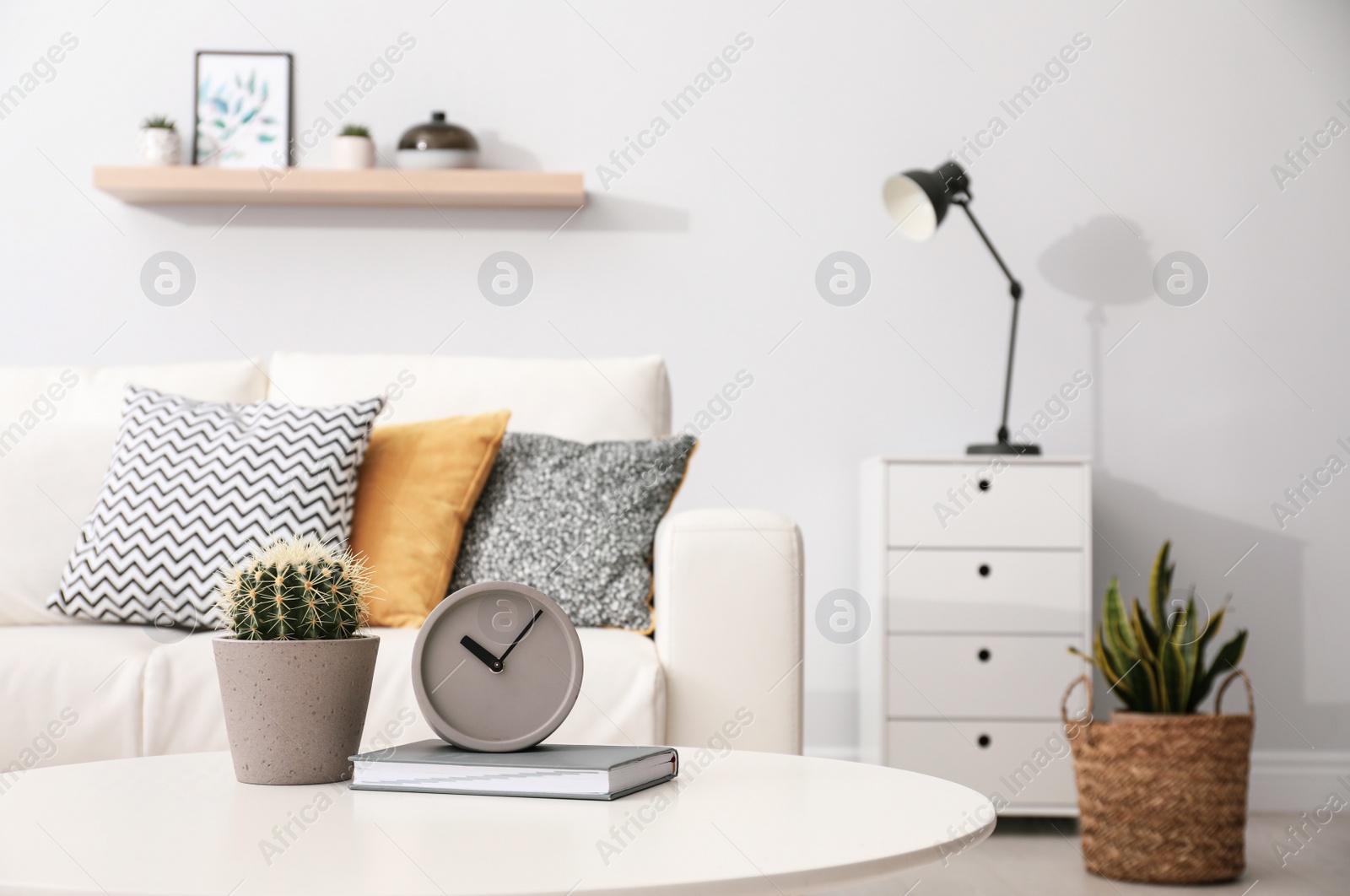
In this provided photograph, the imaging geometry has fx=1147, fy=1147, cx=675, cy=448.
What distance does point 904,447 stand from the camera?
2.85 metres

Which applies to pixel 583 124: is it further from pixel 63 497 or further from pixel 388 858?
pixel 388 858

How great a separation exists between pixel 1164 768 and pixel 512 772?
1.57 metres

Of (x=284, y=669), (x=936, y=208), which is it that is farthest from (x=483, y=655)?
(x=936, y=208)

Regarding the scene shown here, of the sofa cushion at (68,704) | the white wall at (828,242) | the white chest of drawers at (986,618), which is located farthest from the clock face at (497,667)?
the white wall at (828,242)

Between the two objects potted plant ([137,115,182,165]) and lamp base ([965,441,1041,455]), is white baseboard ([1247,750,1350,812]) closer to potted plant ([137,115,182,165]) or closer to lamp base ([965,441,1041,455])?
lamp base ([965,441,1041,455])

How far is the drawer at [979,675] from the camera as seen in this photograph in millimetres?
2441

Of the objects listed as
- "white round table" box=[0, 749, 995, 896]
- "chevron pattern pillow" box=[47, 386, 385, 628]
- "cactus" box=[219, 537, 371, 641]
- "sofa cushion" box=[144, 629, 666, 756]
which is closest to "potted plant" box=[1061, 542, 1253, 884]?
"sofa cushion" box=[144, 629, 666, 756]

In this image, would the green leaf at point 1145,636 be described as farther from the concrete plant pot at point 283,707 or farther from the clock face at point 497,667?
the concrete plant pot at point 283,707

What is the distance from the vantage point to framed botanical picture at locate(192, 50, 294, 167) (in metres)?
2.81

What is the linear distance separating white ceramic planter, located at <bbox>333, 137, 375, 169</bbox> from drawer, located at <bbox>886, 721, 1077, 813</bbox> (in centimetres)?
184

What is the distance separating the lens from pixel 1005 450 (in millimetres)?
2512

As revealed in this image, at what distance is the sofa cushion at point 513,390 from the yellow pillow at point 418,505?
127mm

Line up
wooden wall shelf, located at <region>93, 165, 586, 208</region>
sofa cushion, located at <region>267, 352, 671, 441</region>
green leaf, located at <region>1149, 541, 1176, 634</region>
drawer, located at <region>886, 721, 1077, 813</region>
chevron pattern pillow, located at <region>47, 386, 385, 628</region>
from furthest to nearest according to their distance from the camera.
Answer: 1. wooden wall shelf, located at <region>93, 165, 586, 208</region>
2. drawer, located at <region>886, 721, 1077, 813</region>
3. green leaf, located at <region>1149, 541, 1176, 634</region>
4. sofa cushion, located at <region>267, 352, 671, 441</region>
5. chevron pattern pillow, located at <region>47, 386, 385, 628</region>

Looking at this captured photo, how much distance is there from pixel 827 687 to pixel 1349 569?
1325mm
